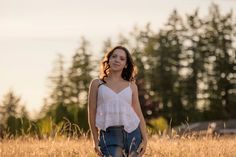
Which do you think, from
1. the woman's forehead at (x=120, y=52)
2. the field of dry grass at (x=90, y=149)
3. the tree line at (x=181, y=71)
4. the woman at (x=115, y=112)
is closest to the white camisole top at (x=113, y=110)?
the woman at (x=115, y=112)

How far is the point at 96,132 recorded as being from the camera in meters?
5.96

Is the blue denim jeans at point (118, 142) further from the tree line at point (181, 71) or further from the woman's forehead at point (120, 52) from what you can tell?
the tree line at point (181, 71)

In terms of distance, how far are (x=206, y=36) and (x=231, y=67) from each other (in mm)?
2737

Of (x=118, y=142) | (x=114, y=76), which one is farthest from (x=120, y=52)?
(x=118, y=142)

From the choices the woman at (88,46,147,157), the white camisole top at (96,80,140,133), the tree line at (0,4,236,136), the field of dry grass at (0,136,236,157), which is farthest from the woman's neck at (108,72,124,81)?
the tree line at (0,4,236,136)

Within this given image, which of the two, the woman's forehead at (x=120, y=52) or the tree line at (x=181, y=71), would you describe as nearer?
the woman's forehead at (x=120, y=52)

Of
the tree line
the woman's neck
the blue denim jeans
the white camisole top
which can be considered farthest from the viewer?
the tree line

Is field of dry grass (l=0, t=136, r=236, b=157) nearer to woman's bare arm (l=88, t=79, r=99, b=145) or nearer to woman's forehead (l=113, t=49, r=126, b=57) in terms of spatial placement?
woman's bare arm (l=88, t=79, r=99, b=145)

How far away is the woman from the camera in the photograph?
5.86m

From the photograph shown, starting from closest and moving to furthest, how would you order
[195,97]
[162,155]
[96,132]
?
1. [96,132]
2. [162,155]
3. [195,97]

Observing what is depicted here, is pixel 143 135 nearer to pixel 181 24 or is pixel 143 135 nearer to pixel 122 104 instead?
pixel 122 104

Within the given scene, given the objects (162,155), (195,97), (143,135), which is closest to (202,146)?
(162,155)

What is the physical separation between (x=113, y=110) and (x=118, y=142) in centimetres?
28

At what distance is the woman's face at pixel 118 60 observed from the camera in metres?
6.02
